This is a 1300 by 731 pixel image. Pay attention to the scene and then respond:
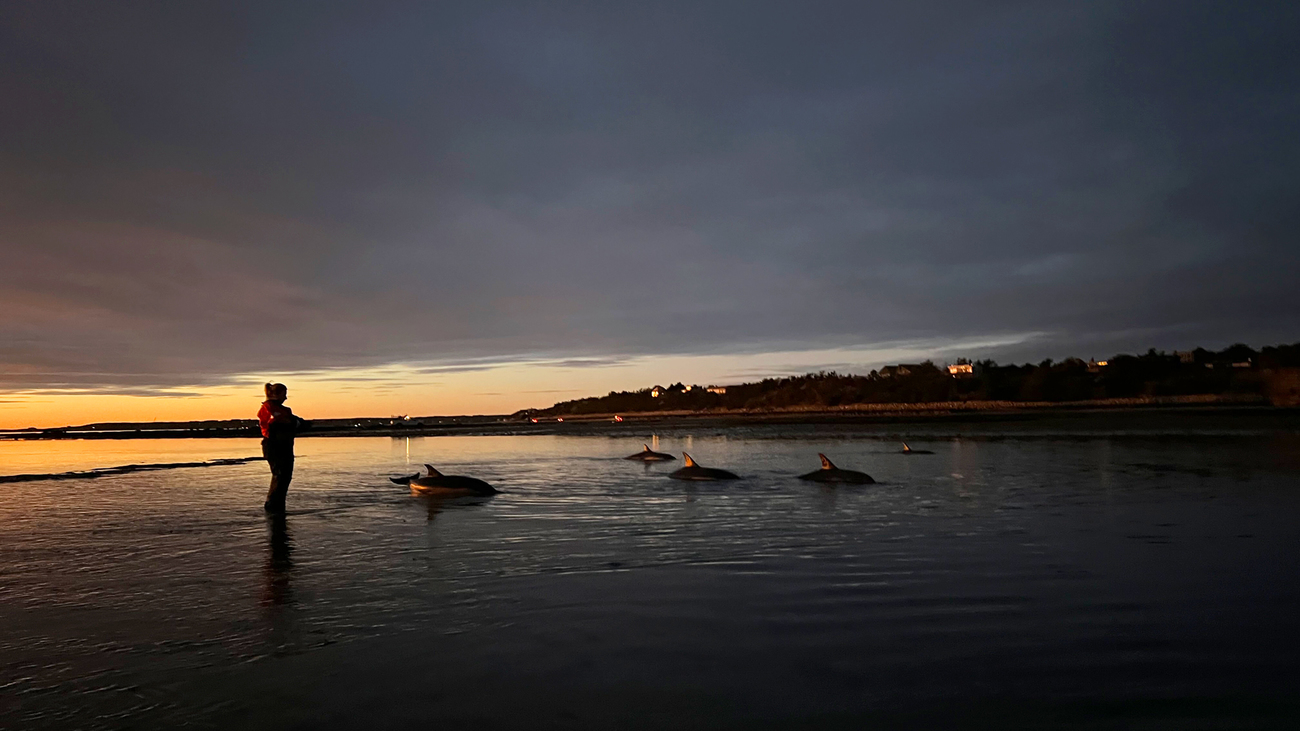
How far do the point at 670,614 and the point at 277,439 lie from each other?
40.1 feet

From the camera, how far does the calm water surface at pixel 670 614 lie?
5.54 metres

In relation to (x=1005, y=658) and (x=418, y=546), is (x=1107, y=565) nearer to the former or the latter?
(x=1005, y=658)

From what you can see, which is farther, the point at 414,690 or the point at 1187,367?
the point at 1187,367

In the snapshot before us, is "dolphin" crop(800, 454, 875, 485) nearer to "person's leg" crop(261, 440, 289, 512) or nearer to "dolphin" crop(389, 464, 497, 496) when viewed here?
"dolphin" crop(389, 464, 497, 496)

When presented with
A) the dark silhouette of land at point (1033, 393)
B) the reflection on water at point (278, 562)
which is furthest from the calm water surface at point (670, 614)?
the dark silhouette of land at point (1033, 393)

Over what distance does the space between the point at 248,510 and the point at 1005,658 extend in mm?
17353

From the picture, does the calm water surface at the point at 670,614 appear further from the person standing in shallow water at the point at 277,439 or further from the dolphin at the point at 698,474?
the dolphin at the point at 698,474

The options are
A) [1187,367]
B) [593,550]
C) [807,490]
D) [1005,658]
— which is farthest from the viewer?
[1187,367]

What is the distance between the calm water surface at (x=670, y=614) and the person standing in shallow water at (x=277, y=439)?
0.67 metres

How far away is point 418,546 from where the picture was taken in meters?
12.7

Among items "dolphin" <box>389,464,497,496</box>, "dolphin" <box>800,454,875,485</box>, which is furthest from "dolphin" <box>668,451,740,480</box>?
"dolphin" <box>389,464,497,496</box>

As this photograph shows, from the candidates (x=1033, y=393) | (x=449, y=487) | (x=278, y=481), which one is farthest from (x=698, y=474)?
(x=1033, y=393)

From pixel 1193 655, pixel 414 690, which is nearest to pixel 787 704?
pixel 414 690

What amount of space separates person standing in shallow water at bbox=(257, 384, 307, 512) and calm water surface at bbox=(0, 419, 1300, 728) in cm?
67
